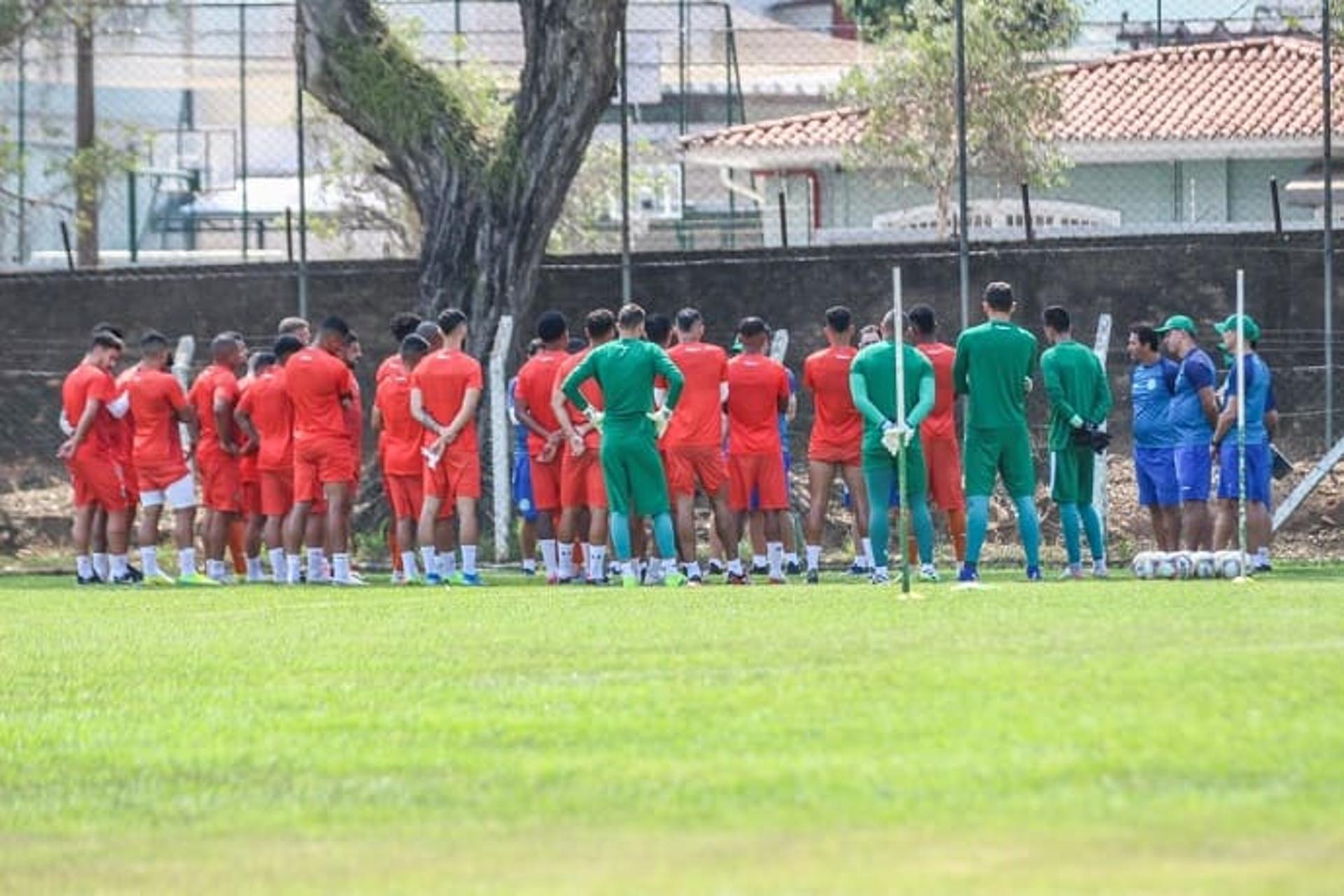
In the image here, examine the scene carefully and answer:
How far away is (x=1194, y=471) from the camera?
24172 mm

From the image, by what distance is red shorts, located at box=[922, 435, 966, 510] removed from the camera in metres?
24.7

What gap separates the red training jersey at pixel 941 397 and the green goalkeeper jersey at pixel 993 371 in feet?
5.13

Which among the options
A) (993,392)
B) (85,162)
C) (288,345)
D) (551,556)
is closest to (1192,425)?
(993,392)

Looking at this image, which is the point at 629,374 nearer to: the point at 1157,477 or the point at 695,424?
the point at 695,424

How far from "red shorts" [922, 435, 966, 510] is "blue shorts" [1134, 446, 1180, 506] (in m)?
1.43

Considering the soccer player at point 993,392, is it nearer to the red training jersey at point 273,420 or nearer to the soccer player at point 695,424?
Result: the soccer player at point 695,424

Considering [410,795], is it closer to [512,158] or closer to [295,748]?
[295,748]

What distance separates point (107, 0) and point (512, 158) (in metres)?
9.64

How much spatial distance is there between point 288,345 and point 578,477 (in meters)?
2.66

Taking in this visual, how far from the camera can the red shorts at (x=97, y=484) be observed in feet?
86.3

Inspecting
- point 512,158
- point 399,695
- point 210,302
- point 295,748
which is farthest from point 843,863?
point 210,302

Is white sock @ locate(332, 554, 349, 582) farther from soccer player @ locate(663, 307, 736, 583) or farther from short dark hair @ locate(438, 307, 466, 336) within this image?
soccer player @ locate(663, 307, 736, 583)

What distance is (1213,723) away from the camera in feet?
36.9

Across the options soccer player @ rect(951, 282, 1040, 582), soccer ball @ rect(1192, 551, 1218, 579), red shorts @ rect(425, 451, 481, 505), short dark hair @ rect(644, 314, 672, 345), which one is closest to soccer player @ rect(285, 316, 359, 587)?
red shorts @ rect(425, 451, 481, 505)
